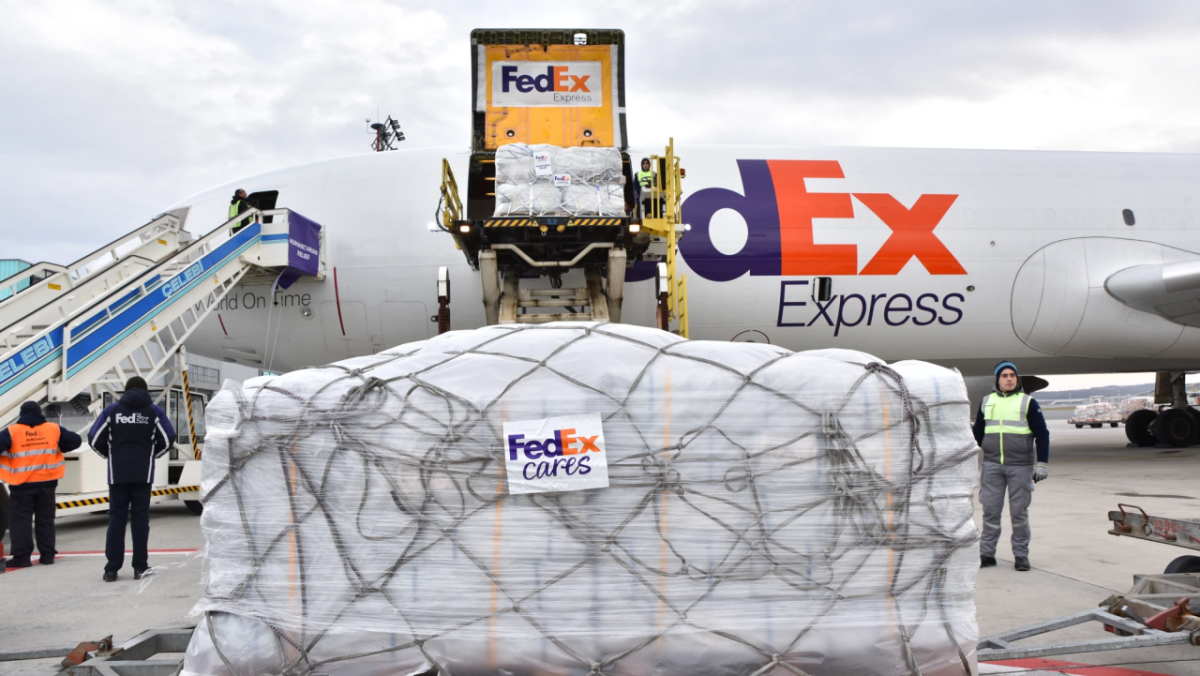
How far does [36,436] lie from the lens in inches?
286

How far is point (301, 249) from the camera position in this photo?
1138 cm

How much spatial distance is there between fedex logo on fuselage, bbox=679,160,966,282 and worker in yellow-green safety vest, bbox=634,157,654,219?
4.09ft

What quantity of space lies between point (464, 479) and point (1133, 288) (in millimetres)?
13565

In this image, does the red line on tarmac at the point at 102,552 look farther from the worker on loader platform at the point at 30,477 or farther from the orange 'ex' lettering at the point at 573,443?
the orange 'ex' lettering at the point at 573,443

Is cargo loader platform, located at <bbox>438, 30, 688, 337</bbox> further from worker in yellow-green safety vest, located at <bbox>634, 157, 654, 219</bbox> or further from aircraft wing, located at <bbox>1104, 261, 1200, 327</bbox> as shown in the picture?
aircraft wing, located at <bbox>1104, 261, 1200, 327</bbox>

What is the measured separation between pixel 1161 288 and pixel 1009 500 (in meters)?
9.05

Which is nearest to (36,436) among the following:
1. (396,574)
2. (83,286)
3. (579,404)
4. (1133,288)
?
(83,286)

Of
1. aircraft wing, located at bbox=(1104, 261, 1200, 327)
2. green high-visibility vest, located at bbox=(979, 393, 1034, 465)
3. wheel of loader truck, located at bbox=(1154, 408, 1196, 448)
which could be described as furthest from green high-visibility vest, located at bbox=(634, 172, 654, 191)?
wheel of loader truck, located at bbox=(1154, 408, 1196, 448)

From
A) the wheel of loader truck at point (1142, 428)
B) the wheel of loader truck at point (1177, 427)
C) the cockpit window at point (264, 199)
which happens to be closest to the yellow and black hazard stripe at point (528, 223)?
the cockpit window at point (264, 199)

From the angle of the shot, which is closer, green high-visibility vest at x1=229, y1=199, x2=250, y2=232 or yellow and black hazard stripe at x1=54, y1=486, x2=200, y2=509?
yellow and black hazard stripe at x1=54, y1=486, x2=200, y2=509

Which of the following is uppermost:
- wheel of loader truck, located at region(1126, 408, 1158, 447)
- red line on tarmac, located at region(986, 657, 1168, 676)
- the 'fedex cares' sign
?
the 'fedex cares' sign

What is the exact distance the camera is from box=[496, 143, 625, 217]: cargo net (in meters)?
9.38

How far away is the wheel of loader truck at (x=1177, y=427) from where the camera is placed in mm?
18609

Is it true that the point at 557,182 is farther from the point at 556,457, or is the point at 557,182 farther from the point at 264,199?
the point at 556,457
